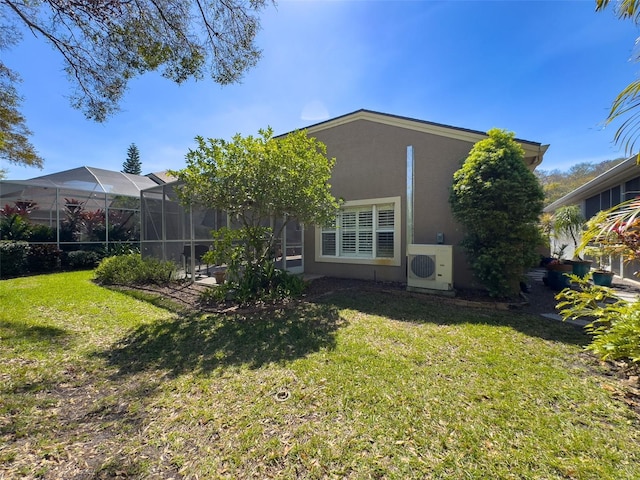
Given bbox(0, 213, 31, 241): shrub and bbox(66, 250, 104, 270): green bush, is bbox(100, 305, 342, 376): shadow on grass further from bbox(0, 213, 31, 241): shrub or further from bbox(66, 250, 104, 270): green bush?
bbox(0, 213, 31, 241): shrub

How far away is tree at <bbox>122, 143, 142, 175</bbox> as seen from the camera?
163 feet

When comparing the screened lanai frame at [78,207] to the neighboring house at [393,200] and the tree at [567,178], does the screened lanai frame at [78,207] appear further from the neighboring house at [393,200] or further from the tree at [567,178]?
the tree at [567,178]

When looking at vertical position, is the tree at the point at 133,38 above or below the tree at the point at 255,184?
above

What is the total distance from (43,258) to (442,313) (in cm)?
1588

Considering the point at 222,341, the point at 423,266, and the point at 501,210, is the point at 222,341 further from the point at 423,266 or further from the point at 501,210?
the point at 501,210

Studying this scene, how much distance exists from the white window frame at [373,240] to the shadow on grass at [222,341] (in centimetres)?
307

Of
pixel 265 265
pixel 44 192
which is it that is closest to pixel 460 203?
pixel 265 265

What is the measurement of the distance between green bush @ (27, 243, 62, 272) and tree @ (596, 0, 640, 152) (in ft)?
57.8

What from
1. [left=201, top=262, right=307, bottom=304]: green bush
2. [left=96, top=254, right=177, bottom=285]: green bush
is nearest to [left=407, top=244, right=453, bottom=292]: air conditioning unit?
[left=201, top=262, right=307, bottom=304]: green bush

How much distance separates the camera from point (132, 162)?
49.7 m

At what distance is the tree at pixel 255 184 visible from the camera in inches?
242

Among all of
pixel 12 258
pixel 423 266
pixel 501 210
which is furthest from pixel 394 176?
pixel 12 258

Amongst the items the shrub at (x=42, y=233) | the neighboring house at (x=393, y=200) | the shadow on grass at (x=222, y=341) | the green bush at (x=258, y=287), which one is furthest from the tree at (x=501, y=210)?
the shrub at (x=42, y=233)

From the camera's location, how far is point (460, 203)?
6.33 meters
